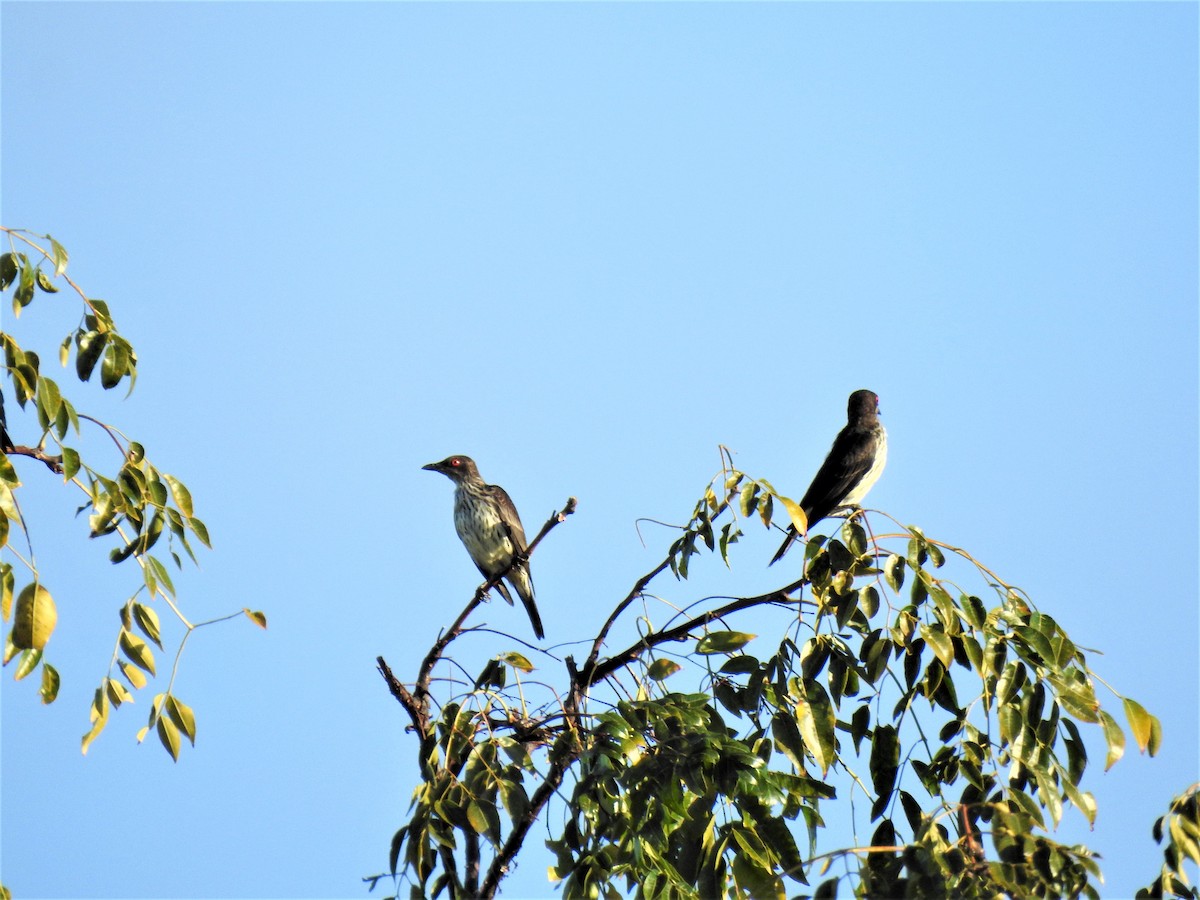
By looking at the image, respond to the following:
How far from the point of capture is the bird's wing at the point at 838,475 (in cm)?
945

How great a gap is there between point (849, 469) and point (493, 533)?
320 centimetres

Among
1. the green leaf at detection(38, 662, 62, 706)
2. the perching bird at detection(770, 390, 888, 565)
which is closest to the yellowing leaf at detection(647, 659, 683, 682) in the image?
the green leaf at detection(38, 662, 62, 706)

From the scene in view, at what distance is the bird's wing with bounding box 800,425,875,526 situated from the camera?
9453 mm

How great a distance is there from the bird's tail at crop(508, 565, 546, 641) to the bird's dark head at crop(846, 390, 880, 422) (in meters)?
2.92

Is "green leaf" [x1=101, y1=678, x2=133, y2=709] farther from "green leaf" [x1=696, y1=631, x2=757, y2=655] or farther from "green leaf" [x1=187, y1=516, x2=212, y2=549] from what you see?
"green leaf" [x1=696, y1=631, x2=757, y2=655]

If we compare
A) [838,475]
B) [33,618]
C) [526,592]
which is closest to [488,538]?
[526,592]

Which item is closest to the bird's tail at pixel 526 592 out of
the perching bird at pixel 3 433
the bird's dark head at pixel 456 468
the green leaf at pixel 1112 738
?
the bird's dark head at pixel 456 468

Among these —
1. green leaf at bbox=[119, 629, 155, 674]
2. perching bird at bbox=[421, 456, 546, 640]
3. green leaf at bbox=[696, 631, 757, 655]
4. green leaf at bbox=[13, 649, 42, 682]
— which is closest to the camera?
green leaf at bbox=[13, 649, 42, 682]

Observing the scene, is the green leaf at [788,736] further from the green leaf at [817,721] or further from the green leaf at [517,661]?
the green leaf at [517,661]

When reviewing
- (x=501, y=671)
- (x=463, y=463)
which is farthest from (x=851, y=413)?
(x=501, y=671)

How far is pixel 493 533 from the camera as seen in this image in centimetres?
1120

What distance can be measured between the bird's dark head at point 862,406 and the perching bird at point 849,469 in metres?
0.05

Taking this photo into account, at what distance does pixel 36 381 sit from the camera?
13.9 feet

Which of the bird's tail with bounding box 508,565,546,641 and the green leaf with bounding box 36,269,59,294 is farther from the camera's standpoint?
the bird's tail with bounding box 508,565,546,641
